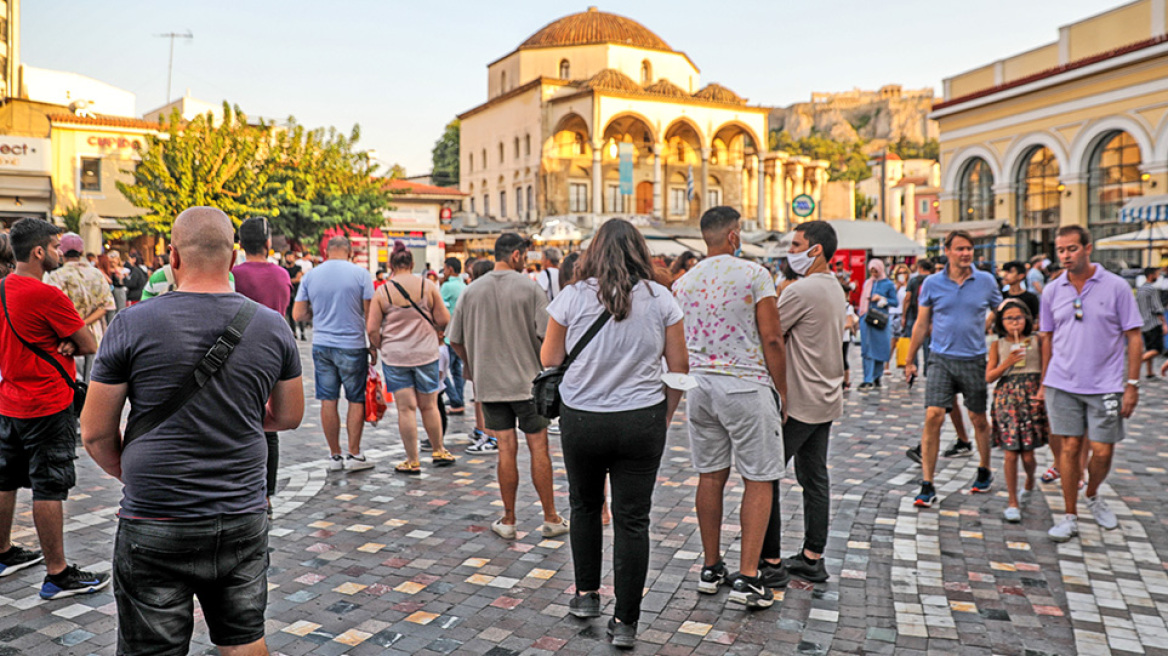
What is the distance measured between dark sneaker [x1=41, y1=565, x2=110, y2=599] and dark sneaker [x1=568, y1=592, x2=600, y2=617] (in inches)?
104

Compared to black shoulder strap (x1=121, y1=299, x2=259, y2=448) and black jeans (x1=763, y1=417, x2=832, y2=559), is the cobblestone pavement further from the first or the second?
black shoulder strap (x1=121, y1=299, x2=259, y2=448)

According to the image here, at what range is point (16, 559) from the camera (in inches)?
200

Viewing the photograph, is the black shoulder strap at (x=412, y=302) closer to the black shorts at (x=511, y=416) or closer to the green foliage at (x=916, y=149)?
the black shorts at (x=511, y=416)

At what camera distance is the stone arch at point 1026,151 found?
29.4m

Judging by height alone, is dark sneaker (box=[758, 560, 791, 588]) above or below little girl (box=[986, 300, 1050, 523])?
below

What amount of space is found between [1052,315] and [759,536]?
9.94 feet

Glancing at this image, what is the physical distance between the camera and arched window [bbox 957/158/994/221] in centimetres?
3338

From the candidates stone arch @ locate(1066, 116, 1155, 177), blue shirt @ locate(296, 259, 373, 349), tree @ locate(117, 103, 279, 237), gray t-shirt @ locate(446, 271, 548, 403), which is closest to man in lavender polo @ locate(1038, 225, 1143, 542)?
gray t-shirt @ locate(446, 271, 548, 403)

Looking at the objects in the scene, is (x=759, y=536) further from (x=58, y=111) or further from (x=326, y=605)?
(x=58, y=111)

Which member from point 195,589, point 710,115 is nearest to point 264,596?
point 195,589

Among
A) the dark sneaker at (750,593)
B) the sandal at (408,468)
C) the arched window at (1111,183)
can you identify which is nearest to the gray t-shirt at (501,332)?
the sandal at (408,468)

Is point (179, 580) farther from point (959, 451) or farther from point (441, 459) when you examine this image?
point (959, 451)

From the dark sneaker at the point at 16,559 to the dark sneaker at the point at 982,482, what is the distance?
256 inches

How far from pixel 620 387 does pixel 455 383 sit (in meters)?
6.96
